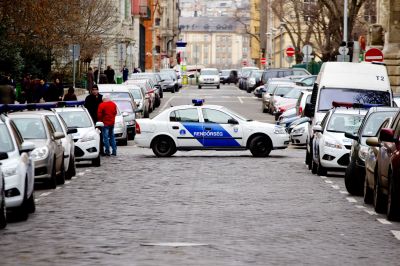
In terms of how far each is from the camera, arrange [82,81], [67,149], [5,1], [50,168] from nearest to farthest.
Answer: [50,168] → [67,149] → [5,1] → [82,81]

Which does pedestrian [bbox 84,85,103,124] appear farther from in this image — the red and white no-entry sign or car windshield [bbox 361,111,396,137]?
car windshield [bbox 361,111,396,137]

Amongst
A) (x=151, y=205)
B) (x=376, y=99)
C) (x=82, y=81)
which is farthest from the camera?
(x=82, y=81)

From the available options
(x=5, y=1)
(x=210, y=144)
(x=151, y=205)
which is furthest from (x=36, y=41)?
(x=151, y=205)

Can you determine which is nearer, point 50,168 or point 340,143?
point 50,168

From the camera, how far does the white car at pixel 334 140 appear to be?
2880cm

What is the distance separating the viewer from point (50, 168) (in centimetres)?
2411

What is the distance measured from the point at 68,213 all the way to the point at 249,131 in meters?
17.5

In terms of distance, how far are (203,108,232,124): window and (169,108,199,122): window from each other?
25 centimetres

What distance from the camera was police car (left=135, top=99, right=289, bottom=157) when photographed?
36656 millimetres

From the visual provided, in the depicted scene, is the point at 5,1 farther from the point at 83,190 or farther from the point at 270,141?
the point at 83,190

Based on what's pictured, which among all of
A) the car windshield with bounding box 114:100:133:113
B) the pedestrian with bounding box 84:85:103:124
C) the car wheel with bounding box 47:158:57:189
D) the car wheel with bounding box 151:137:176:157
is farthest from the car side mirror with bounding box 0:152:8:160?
the car windshield with bounding box 114:100:133:113

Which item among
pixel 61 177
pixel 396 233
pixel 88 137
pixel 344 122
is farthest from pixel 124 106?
pixel 396 233

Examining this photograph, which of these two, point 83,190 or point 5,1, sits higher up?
point 5,1

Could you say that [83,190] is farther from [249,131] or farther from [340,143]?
[249,131]
